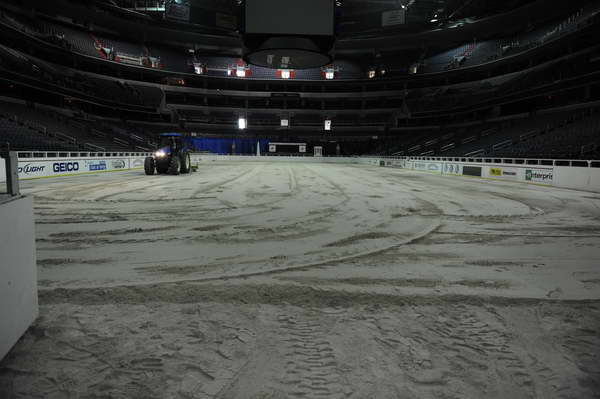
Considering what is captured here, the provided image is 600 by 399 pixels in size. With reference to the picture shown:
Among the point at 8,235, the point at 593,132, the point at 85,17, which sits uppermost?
the point at 85,17

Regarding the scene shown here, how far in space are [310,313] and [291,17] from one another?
59.5 feet

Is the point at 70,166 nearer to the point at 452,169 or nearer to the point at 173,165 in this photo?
the point at 173,165

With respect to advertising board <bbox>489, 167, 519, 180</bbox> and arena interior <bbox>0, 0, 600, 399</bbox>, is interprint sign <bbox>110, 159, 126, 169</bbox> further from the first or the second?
advertising board <bbox>489, 167, 519, 180</bbox>

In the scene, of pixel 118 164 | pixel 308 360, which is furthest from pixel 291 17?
pixel 308 360

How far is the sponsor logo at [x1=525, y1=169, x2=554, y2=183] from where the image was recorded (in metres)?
16.1

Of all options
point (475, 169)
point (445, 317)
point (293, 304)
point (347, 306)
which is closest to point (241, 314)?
point (293, 304)

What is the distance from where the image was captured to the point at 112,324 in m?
2.69

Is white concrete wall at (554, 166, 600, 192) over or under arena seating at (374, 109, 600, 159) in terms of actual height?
under

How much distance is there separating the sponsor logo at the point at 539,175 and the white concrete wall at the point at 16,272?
1951 centimetres

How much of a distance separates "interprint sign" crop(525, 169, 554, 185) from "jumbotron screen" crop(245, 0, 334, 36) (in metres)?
12.9

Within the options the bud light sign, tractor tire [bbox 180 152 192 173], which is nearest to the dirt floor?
tractor tire [bbox 180 152 192 173]

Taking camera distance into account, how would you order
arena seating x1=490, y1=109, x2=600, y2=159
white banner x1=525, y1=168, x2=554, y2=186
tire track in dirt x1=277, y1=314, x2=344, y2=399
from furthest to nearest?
arena seating x1=490, y1=109, x2=600, y2=159, white banner x1=525, y1=168, x2=554, y2=186, tire track in dirt x1=277, y1=314, x2=344, y2=399

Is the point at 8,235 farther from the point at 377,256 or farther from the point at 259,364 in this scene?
the point at 377,256

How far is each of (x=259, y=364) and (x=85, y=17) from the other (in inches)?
2098
